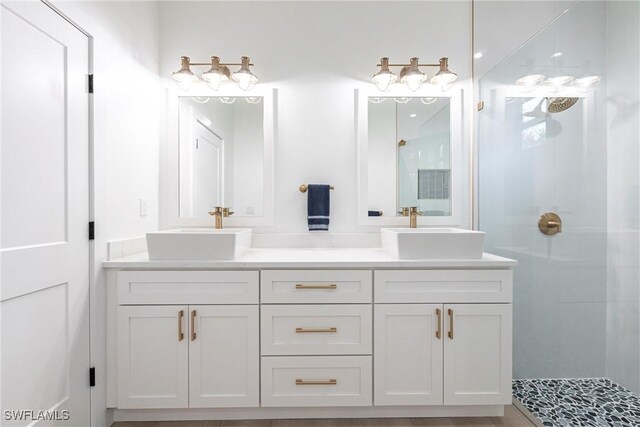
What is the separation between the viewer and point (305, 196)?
2057mm

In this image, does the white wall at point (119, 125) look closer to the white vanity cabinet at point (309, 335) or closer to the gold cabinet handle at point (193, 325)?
the white vanity cabinet at point (309, 335)

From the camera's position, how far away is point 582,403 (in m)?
1.48

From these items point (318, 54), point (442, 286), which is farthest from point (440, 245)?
point (318, 54)

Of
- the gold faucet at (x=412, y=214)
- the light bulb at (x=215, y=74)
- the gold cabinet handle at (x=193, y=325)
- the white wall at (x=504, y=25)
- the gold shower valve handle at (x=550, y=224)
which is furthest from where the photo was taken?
the gold faucet at (x=412, y=214)

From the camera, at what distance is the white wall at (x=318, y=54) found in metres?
2.02

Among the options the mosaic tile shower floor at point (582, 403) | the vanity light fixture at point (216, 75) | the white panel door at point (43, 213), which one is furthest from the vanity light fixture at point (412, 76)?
the mosaic tile shower floor at point (582, 403)

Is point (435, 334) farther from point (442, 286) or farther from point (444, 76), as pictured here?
point (444, 76)

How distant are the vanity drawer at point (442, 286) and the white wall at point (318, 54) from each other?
62cm

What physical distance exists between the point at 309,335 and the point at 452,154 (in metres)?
1.49

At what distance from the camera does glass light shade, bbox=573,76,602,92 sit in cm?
144

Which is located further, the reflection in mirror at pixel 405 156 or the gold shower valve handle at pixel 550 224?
the reflection in mirror at pixel 405 156

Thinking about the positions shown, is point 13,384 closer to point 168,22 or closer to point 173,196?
point 173,196

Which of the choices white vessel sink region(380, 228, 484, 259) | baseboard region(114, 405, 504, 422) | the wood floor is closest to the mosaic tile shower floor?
the wood floor

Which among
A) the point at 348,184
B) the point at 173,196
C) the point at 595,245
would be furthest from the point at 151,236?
the point at 595,245
